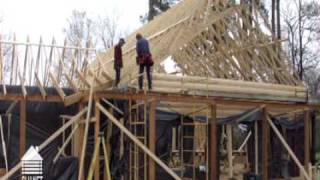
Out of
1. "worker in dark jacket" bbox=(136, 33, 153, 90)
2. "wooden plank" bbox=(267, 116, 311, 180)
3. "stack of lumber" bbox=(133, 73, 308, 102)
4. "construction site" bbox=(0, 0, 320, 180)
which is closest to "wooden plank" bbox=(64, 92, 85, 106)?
"construction site" bbox=(0, 0, 320, 180)

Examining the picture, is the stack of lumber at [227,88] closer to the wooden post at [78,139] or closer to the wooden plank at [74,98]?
the wooden plank at [74,98]

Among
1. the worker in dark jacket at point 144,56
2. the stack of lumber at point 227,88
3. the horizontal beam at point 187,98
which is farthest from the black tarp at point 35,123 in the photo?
the worker in dark jacket at point 144,56

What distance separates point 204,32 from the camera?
746 inches

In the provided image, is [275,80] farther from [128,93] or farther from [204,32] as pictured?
[128,93]

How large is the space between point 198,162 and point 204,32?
482cm

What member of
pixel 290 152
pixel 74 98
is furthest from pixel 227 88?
pixel 74 98

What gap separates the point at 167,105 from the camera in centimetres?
1698

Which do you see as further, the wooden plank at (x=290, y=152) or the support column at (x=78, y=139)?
the wooden plank at (x=290, y=152)

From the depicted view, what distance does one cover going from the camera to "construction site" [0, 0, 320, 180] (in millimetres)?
15609

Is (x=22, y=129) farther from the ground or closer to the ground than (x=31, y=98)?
closer to the ground

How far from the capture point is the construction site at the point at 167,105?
51.2 feet

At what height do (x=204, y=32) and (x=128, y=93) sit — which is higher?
(x=204, y=32)

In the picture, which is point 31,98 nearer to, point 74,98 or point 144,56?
point 74,98

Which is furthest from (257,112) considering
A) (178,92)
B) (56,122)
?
(56,122)
